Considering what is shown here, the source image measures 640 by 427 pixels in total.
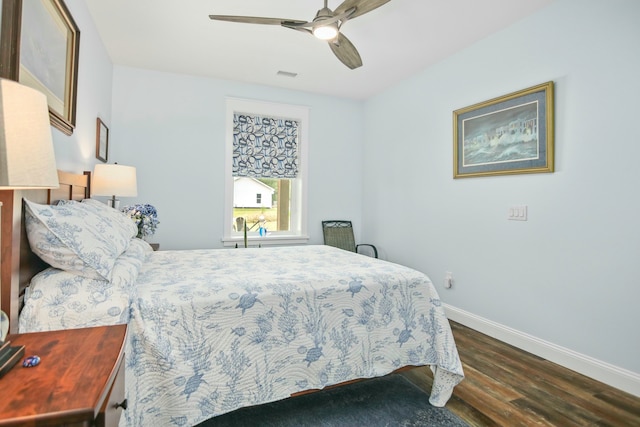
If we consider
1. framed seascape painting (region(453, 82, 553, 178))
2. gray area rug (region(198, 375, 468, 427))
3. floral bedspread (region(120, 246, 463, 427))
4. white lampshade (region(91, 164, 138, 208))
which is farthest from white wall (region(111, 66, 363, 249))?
gray area rug (region(198, 375, 468, 427))

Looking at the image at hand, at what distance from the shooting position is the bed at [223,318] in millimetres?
1339

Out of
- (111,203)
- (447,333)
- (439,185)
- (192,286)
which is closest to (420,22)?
(439,185)

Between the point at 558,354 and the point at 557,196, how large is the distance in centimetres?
115

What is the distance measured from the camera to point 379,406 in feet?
6.31

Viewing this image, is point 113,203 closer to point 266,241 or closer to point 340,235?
point 266,241

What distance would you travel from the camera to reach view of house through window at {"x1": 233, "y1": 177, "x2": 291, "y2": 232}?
4297mm

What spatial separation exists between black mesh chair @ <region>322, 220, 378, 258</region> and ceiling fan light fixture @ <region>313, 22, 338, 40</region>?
8.91ft

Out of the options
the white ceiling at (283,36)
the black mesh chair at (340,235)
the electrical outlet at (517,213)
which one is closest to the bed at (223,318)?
the electrical outlet at (517,213)

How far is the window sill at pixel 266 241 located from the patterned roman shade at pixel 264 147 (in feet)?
2.60

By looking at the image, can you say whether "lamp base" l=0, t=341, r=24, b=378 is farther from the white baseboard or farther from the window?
the window

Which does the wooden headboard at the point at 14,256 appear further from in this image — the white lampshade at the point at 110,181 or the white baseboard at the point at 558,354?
the white baseboard at the point at 558,354

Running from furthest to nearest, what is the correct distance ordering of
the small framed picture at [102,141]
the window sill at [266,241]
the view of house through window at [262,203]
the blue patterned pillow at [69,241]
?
1. the view of house through window at [262,203]
2. the window sill at [266,241]
3. the small framed picture at [102,141]
4. the blue patterned pillow at [69,241]

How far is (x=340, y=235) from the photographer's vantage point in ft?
15.2

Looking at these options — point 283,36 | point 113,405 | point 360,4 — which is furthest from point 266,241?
point 113,405
